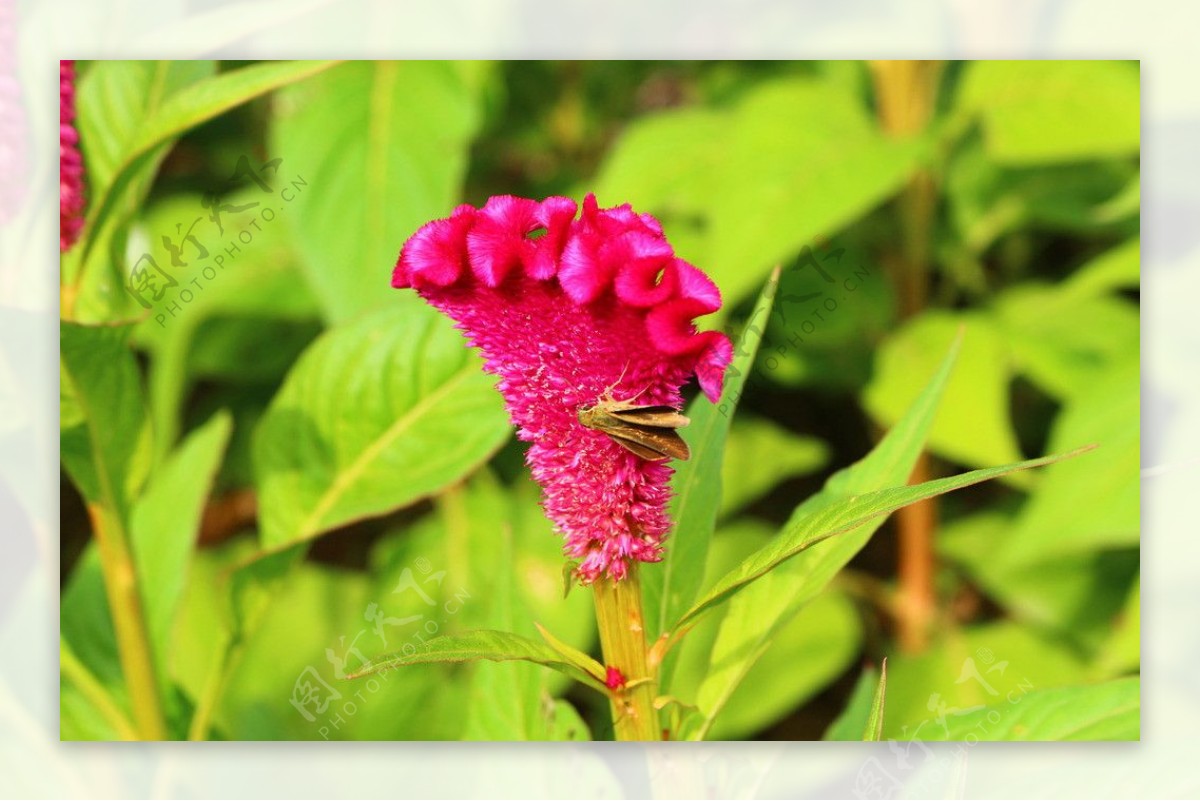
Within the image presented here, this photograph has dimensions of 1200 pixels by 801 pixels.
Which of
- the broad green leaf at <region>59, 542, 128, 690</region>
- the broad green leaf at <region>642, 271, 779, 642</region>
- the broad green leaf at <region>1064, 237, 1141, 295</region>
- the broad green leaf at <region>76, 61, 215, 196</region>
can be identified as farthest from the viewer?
the broad green leaf at <region>1064, 237, 1141, 295</region>

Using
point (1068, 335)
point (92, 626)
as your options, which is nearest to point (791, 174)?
point (1068, 335)

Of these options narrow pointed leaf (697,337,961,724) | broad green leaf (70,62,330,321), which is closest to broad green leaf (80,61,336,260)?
broad green leaf (70,62,330,321)

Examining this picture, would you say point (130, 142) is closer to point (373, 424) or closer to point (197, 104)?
point (197, 104)

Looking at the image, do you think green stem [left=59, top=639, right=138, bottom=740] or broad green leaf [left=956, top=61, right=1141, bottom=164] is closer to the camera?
green stem [left=59, top=639, right=138, bottom=740]

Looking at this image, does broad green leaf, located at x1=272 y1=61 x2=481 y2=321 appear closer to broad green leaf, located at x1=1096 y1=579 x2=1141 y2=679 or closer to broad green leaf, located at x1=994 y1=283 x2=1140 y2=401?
broad green leaf, located at x1=994 y1=283 x2=1140 y2=401

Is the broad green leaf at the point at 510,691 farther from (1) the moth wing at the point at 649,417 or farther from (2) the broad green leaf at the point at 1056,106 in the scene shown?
(2) the broad green leaf at the point at 1056,106

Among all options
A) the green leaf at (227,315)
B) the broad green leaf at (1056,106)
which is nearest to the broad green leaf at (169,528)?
the green leaf at (227,315)
